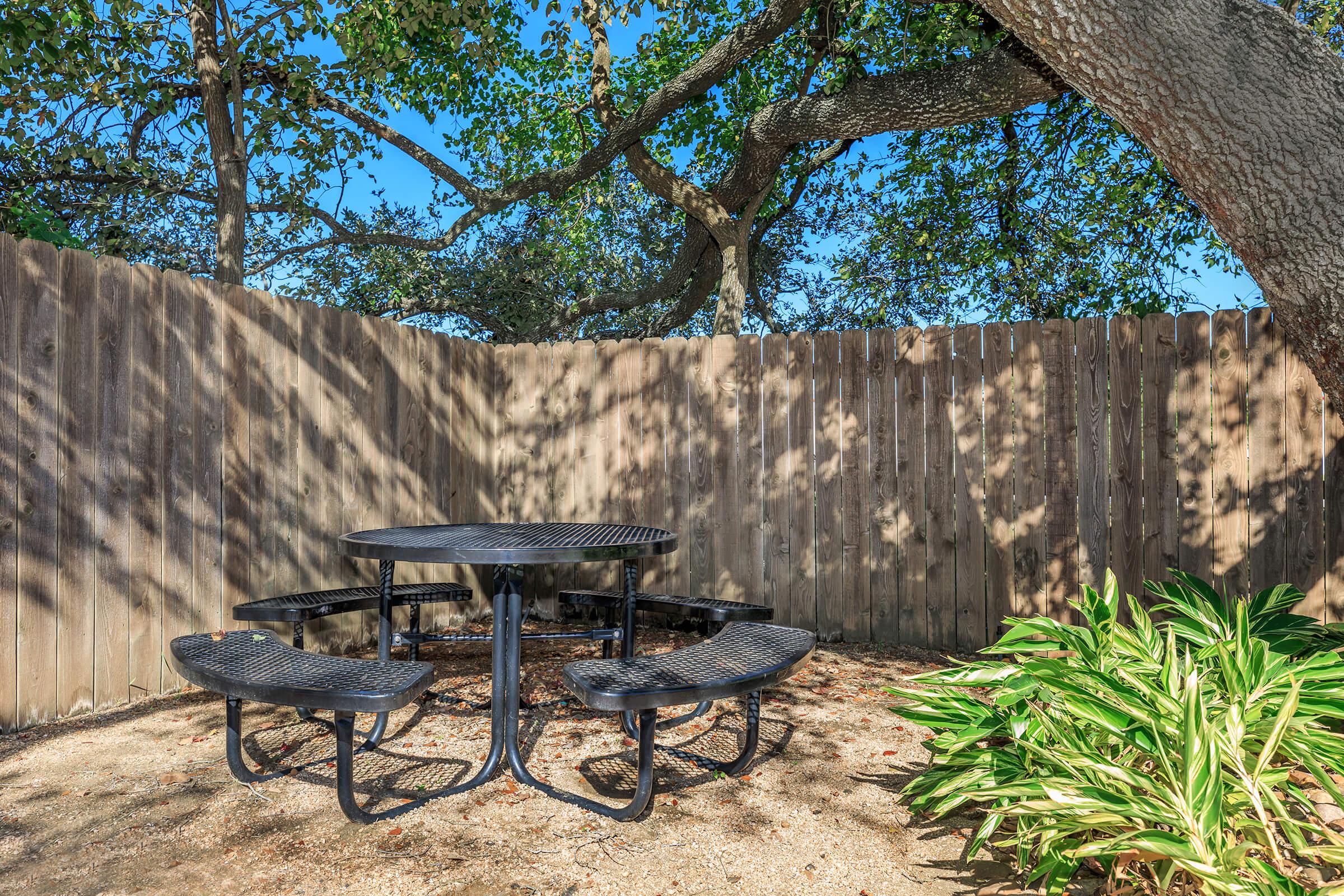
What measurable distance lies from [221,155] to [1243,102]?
23.8 feet

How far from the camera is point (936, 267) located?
870 cm

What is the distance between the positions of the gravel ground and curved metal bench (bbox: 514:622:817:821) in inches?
3.1

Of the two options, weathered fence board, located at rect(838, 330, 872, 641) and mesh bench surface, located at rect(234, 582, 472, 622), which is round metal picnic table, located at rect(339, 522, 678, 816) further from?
weathered fence board, located at rect(838, 330, 872, 641)

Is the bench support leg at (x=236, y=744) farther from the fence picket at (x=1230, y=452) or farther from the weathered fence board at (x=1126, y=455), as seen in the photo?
the fence picket at (x=1230, y=452)

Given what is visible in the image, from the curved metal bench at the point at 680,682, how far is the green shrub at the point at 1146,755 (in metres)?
0.41

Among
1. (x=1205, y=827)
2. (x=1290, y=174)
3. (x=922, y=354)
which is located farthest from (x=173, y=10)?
(x=1205, y=827)

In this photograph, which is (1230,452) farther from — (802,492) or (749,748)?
(749,748)

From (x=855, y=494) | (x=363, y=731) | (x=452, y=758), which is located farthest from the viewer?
(x=855, y=494)

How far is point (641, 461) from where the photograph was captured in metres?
4.86

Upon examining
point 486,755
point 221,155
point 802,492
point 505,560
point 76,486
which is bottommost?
point 486,755

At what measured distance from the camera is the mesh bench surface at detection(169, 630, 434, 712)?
2.01 m

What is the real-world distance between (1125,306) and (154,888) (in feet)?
27.1

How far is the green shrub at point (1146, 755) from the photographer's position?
5.28 ft

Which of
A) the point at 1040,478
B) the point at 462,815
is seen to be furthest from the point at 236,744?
the point at 1040,478
